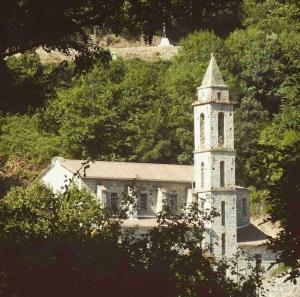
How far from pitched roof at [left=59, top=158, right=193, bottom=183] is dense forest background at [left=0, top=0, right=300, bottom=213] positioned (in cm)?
161

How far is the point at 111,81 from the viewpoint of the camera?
86.8 meters

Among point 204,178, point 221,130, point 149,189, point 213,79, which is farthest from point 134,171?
point 213,79

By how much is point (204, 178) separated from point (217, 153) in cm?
169

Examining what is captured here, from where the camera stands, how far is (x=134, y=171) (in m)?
71.4

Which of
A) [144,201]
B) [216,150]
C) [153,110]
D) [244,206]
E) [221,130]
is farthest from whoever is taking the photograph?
[153,110]

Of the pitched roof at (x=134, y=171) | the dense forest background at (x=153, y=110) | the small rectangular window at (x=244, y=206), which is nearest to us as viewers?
the pitched roof at (x=134, y=171)

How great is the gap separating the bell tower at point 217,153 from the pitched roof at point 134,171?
5.37ft

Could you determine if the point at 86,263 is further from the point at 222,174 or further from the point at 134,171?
the point at 222,174

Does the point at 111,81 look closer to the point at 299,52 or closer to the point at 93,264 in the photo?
the point at 299,52

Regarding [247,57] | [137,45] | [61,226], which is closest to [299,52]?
[247,57]

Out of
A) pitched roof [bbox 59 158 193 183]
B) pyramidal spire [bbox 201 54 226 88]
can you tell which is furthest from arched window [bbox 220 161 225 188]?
pyramidal spire [bbox 201 54 226 88]

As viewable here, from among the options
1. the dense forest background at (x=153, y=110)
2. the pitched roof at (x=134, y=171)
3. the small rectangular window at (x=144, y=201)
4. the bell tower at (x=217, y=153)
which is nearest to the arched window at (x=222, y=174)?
the bell tower at (x=217, y=153)

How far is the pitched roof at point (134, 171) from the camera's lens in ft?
229

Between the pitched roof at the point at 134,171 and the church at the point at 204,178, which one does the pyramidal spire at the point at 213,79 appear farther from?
the pitched roof at the point at 134,171
